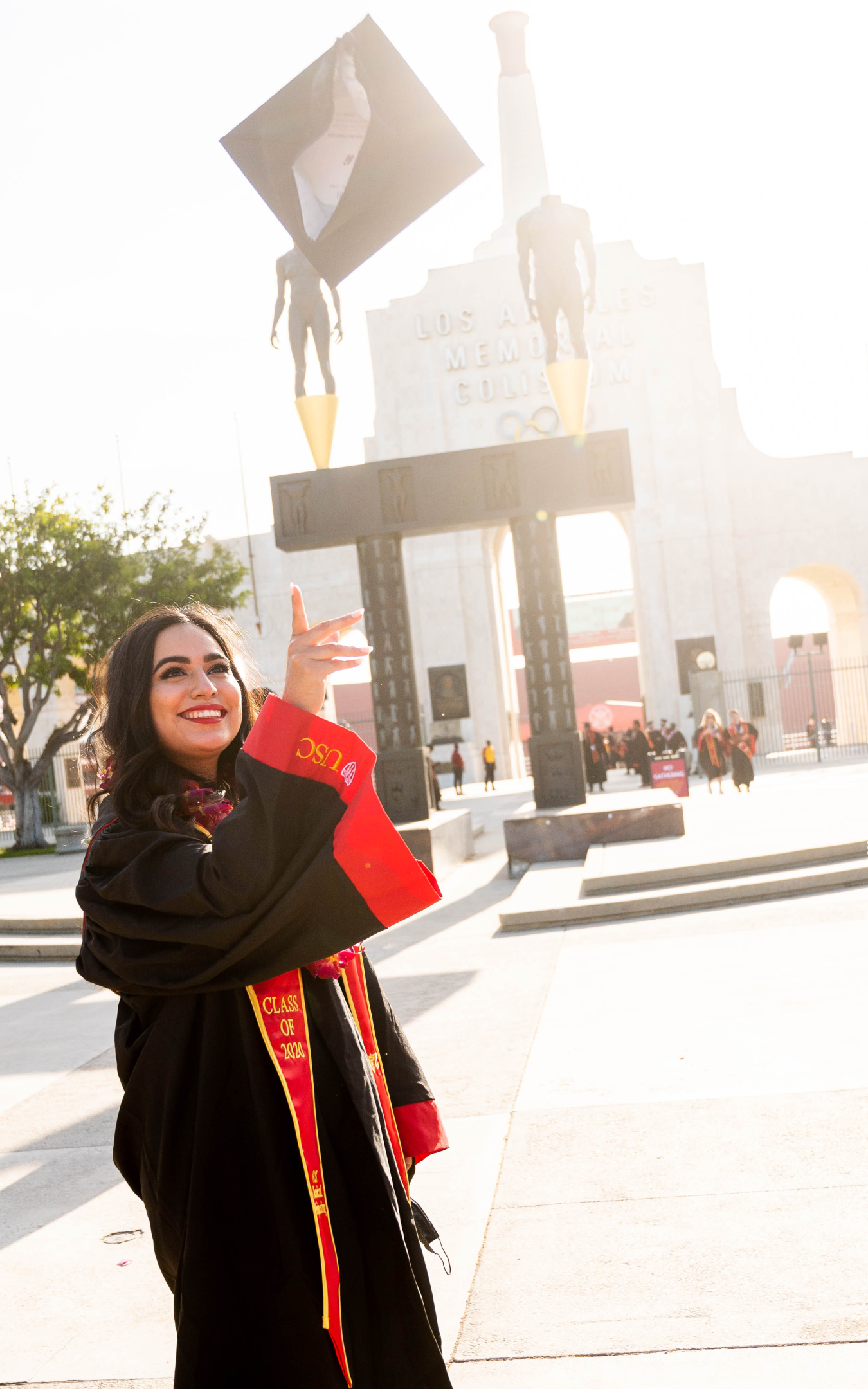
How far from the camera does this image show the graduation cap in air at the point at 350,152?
891 centimetres

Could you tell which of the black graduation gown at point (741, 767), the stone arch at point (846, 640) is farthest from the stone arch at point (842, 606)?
the black graduation gown at point (741, 767)

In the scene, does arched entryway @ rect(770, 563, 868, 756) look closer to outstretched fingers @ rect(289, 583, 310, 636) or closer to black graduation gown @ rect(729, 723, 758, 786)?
black graduation gown @ rect(729, 723, 758, 786)

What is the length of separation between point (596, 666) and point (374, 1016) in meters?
55.8

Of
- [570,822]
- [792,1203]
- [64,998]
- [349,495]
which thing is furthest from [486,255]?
[792,1203]

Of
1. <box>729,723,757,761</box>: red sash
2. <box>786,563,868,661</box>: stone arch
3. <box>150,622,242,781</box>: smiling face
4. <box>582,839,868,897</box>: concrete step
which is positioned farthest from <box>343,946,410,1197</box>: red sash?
<box>786,563,868,661</box>: stone arch

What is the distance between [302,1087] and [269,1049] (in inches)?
3.2

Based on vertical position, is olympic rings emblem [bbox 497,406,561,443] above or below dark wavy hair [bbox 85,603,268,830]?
above

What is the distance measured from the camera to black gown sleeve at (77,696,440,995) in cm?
176

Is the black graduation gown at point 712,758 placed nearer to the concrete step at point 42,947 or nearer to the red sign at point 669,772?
the red sign at point 669,772

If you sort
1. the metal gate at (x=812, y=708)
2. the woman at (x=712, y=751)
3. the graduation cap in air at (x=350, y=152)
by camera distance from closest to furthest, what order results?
the graduation cap in air at (x=350, y=152) < the woman at (x=712, y=751) < the metal gate at (x=812, y=708)

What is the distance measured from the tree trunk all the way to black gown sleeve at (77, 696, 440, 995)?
2497cm

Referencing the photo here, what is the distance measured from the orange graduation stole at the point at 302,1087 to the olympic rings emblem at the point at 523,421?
35.7 metres

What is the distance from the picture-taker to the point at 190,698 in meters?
2.11

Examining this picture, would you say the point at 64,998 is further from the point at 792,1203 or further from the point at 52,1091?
the point at 792,1203
